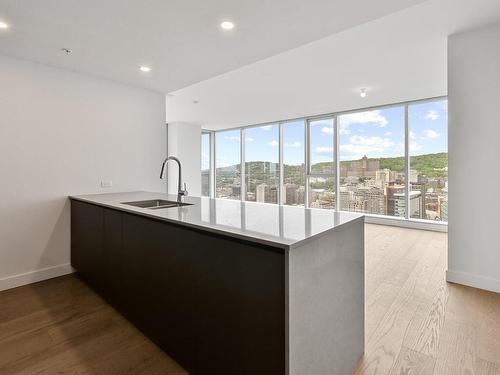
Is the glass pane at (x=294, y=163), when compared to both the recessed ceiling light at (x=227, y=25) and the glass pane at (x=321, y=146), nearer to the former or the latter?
the glass pane at (x=321, y=146)

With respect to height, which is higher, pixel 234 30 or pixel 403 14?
pixel 403 14

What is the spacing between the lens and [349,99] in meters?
4.96

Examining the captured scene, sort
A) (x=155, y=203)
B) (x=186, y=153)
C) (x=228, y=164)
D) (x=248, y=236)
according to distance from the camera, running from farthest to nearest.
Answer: (x=228, y=164), (x=186, y=153), (x=155, y=203), (x=248, y=236)

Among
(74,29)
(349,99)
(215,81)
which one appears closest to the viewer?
(74,29)

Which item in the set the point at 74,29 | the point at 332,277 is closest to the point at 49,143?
the point at 74,29

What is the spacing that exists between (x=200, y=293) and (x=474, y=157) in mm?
2715

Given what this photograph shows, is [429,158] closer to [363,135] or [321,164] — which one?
[363,135]

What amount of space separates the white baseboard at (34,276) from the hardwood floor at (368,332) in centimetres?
11

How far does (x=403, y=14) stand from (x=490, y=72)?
96 centimetres

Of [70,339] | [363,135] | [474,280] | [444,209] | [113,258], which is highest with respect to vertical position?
[363,135]

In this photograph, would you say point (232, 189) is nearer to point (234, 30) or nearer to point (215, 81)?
point (215, 81)

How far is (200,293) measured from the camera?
1.38 m

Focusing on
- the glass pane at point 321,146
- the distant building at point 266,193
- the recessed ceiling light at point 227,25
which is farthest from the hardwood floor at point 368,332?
the distant building at point 266,193

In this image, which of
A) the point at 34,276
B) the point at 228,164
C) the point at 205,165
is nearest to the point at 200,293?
the point at 34,276
